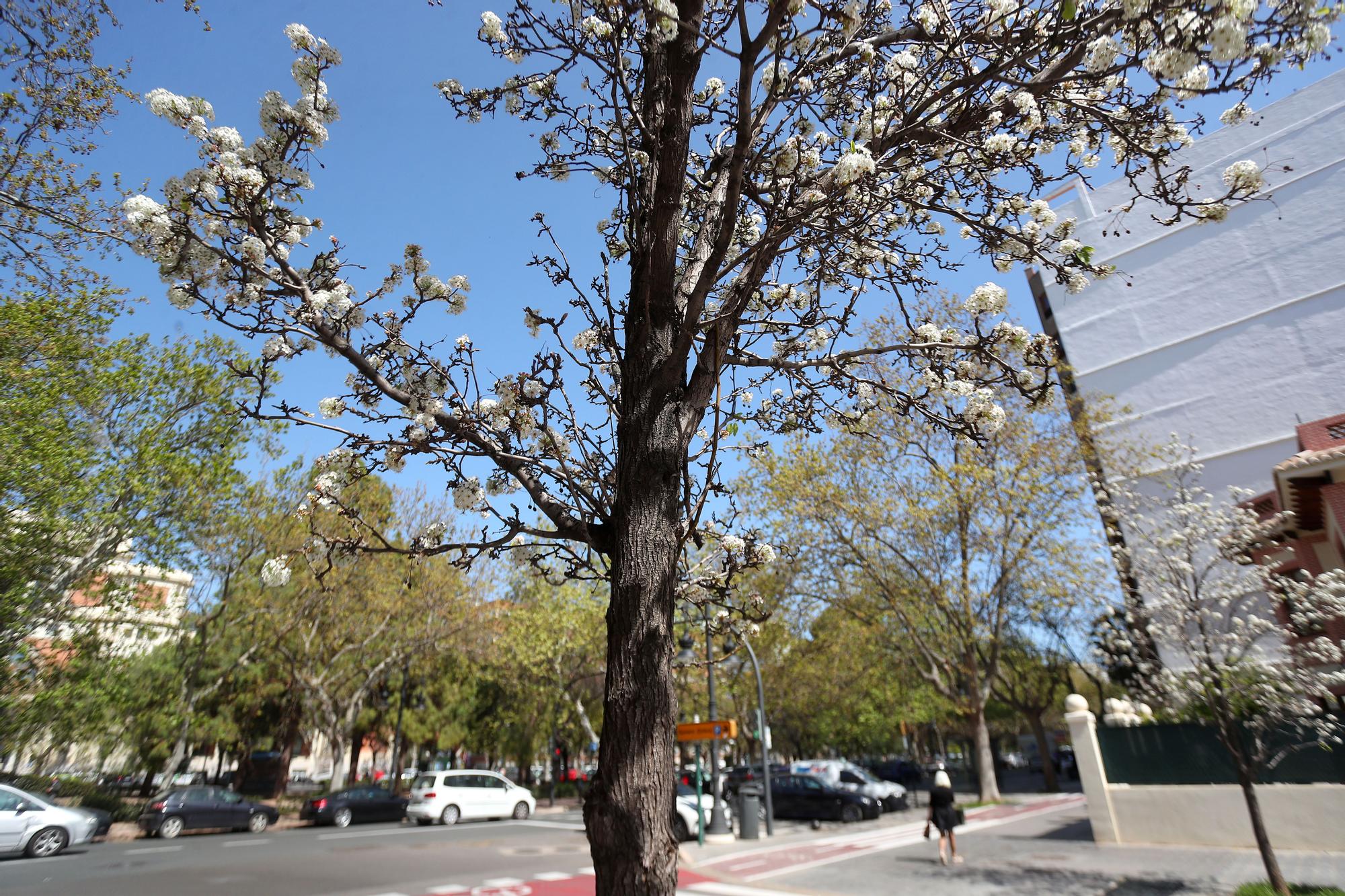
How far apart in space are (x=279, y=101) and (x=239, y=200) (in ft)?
1.86

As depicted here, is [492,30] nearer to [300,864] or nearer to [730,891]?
[730,891]

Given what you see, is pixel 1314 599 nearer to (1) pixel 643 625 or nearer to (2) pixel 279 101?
(1) pixel 643 625

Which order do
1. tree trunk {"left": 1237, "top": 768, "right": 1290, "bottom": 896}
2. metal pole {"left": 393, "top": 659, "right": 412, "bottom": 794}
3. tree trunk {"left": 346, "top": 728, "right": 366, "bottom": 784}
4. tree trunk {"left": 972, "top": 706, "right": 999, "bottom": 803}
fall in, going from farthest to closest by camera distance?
1. tree trunk {"left": 346, "top": 728, "right": 366, "bottom": 784}
2. metal pole {"left": 393, "top": 659, "right": 412, "bottom": 794}
3. tree trunk {"left": 972, "top": 706, "right": 999, "bottom": 803}
4. tree trunk {"left": 1237, "top": 768, "right": 1290, "bottom": 896}

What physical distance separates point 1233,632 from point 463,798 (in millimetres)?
21469

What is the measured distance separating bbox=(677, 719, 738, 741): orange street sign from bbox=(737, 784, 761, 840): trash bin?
3.61 meters

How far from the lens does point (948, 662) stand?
21562 mm

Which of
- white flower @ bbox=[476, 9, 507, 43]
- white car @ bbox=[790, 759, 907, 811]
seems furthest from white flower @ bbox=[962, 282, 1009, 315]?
white car @ bbox=[790, 759, 907, 811]

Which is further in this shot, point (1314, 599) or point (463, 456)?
point (1314, 599)

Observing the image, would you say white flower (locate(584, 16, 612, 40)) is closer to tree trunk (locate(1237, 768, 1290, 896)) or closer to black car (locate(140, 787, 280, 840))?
tree trunk (locate(1237, 768, 1290, 896))

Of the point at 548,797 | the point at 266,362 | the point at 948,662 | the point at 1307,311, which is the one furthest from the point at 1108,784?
the point at 548,797

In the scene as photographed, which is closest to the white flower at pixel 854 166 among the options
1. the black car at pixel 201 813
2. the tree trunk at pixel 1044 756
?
the black car at pixel 201 813

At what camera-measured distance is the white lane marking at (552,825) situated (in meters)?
20.8

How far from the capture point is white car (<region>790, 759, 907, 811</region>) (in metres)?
22.1

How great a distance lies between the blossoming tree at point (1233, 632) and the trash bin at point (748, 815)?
30.0ft
